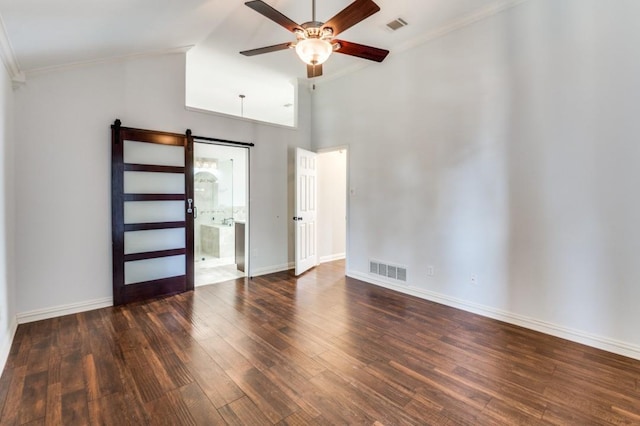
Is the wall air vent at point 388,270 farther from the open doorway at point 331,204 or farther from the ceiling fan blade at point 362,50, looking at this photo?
the ceiling fan blade at point 362,50

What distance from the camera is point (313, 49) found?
8.23ft

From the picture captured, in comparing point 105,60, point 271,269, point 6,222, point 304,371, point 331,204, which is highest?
point 105,60

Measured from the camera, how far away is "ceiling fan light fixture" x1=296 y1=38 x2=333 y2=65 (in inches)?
98.2

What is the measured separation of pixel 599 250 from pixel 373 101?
3.24 metres

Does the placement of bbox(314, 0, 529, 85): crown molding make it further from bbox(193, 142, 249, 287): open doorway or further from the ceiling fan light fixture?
bbox(193, 142, 249, 287): open doorway

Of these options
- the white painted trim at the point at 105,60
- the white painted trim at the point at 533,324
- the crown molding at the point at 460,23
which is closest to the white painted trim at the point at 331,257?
the white painted trim at the point at 533,324

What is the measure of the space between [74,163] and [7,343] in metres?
1.91

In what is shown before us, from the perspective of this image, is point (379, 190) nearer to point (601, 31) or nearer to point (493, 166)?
point (493, 166)

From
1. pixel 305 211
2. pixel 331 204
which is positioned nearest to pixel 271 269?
pixel 305 211

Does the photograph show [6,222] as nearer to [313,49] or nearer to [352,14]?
[313,49]

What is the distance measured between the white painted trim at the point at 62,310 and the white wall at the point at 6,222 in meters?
0.19

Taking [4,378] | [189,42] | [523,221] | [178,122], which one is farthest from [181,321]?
[523,221]

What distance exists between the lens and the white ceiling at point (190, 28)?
2281 millimetres

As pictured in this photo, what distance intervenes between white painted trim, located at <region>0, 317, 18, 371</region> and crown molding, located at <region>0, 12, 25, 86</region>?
2378 millimetres
